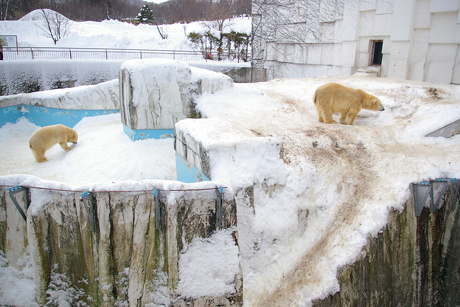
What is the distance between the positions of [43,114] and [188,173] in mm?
6785

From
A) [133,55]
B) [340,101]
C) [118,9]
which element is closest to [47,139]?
[340,101]

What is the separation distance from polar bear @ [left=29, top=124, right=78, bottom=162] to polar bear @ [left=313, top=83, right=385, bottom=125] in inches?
202

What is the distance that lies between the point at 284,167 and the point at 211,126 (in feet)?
3.84

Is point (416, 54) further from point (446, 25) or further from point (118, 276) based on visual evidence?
point (118, 276)

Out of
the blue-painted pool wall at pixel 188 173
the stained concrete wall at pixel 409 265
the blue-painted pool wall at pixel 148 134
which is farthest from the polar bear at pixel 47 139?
Result: the stained concrete wall at pixel 409 265

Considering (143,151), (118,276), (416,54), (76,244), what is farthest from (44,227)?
(416,54)

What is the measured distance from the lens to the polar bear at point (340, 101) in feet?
17.1

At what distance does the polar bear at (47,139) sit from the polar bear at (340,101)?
5.14 meters

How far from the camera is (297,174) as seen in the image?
3.67 meters

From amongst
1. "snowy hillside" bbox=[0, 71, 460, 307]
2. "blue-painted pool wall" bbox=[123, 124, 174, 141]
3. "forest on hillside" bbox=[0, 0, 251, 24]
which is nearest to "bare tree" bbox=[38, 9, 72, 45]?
"forest on hillside" bbox=[0, 0, 251, 24]

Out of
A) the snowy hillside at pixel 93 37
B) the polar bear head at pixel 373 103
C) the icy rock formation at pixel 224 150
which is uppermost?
the snowy hillside at pixel 93 37

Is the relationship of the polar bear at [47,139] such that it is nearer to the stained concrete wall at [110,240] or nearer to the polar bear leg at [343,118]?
the stained concrete wall at [110,240]

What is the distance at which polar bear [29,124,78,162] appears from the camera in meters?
5.97

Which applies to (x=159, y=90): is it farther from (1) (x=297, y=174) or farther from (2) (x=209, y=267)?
(2) (x=209, y=267)
